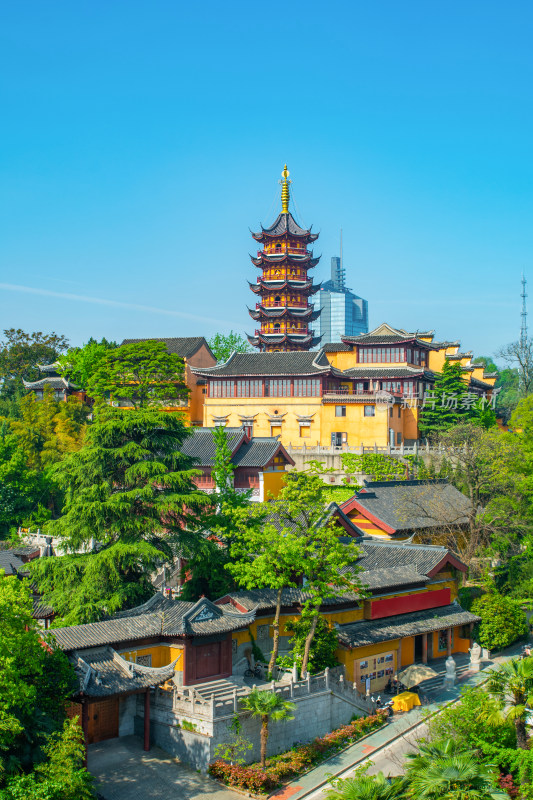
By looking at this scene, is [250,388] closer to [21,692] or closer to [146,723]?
[146,723]

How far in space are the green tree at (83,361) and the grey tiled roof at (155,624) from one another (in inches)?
1363

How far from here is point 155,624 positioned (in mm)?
22094

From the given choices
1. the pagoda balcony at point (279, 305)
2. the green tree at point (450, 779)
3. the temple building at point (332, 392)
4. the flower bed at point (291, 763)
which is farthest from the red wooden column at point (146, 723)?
the pagoda balcony at point (279, 305)

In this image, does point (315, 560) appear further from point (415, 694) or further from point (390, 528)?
point (390, 528)

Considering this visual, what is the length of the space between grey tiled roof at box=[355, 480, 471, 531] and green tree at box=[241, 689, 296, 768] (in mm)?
14256

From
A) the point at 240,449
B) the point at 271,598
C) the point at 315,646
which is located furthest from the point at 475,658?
the point at 240,449

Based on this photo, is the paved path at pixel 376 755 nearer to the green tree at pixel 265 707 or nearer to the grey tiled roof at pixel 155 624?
the green tree at pixel 265 707

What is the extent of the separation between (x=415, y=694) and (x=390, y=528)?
938cm

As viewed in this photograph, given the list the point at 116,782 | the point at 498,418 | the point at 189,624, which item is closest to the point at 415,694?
the point at 189,624

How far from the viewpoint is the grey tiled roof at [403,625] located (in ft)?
82.8

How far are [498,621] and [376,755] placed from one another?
32.3ft

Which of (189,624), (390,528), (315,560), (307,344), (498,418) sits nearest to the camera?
(189,624)

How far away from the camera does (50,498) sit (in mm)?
44188

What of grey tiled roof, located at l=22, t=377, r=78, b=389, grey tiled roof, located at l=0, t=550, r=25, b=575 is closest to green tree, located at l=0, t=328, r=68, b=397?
grey tiled roof, located at l=22, t=377, r=78, b=389
